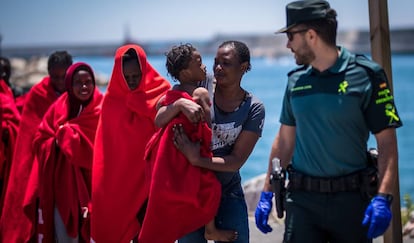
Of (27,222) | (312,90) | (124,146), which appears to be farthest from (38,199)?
(312,90)

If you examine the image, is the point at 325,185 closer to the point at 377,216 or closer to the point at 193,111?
the point at 377,216

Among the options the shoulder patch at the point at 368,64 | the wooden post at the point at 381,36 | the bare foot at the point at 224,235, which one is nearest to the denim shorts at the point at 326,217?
the bare foot at the point at 224,235

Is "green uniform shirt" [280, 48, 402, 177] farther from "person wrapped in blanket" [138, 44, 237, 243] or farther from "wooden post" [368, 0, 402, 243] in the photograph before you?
"wooden post" [368, 0, 402, 243]

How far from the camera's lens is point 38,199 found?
5.86 m

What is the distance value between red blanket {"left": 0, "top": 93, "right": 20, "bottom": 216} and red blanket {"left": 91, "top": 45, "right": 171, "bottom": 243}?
145 cm

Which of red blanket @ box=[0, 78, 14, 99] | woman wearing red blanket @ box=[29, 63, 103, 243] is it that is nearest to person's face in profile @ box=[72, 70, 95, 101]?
woman wearing red blanket @ box=[29, 63, 103, 243]

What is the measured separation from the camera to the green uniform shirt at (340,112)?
3629mm

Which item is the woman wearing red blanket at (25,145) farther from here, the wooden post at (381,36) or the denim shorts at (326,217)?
the denim shorts at (326,217)

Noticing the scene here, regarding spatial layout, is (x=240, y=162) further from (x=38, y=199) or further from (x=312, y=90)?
(x=38, y=199)

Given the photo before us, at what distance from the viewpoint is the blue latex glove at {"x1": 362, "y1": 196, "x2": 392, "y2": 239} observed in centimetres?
347

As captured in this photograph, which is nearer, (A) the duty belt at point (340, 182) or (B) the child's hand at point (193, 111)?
(A) the duty belt at point (340, 182)

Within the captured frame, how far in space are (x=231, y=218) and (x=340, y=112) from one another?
36.4 inches


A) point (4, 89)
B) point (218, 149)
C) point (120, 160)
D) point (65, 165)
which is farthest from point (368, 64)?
point (4, 89)

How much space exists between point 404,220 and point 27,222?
12.2 feet
